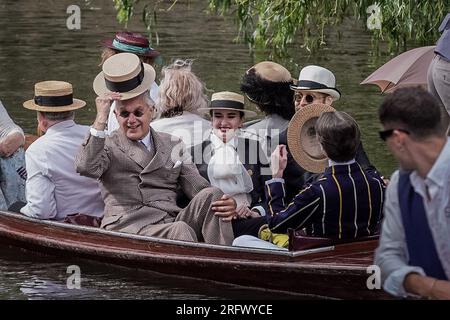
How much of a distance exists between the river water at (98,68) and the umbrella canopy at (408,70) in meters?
1.80

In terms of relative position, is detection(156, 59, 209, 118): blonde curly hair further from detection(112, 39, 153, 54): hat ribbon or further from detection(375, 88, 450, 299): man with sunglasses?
detection(375, 88, 450, 299): man with sunglasses

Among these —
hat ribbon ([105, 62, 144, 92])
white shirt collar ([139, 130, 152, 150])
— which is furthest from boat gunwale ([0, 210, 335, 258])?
hat ribbon ([105, 62, 144, 92])

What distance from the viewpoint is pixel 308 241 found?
5.83 metres

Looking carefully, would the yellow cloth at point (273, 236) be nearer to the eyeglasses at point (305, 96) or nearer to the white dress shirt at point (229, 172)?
the white dress shirt at point (229, 172)

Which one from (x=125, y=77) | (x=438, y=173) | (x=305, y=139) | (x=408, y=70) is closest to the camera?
(x=438, y=173)

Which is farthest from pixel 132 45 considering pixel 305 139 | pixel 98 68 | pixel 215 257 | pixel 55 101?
pixel 98 68

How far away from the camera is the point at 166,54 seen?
1584 cm

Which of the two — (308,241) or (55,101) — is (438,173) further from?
(55,101)

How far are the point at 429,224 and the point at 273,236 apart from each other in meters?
2.80

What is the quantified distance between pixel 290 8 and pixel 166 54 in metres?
5.64

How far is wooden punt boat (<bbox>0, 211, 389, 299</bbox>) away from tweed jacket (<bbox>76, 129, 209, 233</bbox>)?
121mm

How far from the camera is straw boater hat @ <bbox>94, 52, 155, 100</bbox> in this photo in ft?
20.7

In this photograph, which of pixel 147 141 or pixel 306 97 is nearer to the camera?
pixel 147 141
